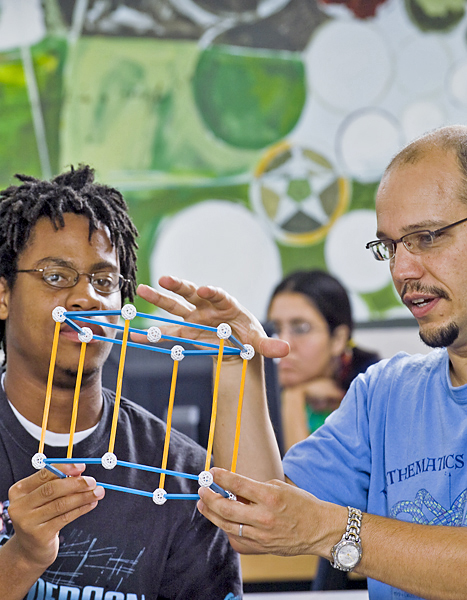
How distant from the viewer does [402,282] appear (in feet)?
4.21

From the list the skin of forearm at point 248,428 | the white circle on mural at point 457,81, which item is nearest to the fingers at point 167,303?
the skin of forearm at point 248,428

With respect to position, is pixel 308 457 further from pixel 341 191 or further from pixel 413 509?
pixel 341 191

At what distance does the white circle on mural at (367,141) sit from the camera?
145 inches

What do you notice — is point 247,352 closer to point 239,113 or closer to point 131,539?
point 131,539

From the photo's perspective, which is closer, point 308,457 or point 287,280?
point 308,457

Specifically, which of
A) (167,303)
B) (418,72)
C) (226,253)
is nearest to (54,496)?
(167,303)

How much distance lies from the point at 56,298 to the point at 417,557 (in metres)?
0.87

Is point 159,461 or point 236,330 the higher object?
point 236,330

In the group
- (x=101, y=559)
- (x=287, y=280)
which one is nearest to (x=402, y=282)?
(x=101, y=559)

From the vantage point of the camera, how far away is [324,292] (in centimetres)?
352

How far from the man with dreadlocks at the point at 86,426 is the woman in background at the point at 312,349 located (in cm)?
197

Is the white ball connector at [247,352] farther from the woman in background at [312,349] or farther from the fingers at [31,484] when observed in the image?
the woman in background at [312,349]

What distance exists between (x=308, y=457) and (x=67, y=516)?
52 cm

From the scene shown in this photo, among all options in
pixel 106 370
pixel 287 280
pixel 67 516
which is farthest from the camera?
pixel 287 280
